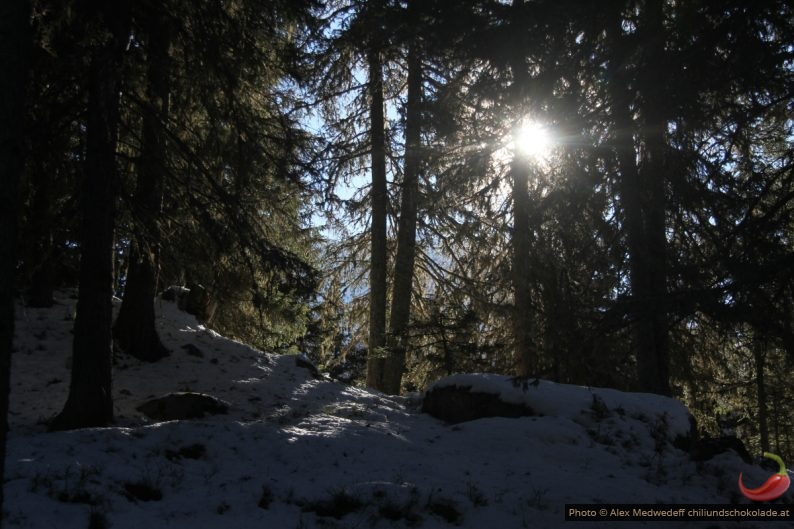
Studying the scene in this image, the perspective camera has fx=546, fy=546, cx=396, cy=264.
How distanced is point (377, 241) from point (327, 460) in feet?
28.7

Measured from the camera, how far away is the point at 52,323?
1095 centimetres

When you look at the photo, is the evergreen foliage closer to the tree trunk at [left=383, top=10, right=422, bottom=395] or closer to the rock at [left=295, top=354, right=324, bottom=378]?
the tree trunk at [left=383, top=10, right=422, bottom=395]

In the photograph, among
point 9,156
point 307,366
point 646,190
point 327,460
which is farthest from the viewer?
point 307,366

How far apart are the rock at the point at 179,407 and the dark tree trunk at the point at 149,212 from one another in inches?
83.5

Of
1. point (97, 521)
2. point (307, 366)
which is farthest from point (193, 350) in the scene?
point (97, 521)

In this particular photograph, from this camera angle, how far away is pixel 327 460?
657 centimetres

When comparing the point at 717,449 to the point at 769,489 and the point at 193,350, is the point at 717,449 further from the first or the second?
the point at 193,350

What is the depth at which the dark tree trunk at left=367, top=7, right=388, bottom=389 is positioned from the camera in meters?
14.4

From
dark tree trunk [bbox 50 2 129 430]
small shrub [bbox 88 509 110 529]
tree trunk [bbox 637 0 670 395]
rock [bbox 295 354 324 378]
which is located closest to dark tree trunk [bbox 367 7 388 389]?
rock [bbox 295 354 324 378]

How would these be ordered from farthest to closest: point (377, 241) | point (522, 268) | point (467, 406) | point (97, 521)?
1. point (377, 241)
2. point (522, 268)
3. point (467, 406)
4. point (97, 521)

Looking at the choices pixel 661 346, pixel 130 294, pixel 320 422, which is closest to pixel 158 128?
pixel 130 294

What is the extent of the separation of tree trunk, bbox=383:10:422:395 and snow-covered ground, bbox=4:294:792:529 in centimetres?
332

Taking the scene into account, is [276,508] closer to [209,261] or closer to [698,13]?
[209,261]

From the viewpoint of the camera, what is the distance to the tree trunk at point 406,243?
529 inches
